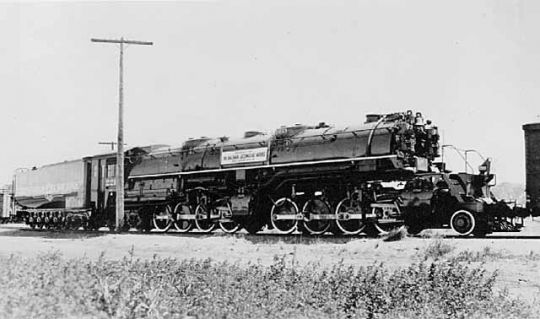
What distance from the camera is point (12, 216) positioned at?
139 feet

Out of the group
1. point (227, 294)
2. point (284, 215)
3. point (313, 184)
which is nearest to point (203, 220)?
point (284, 215)

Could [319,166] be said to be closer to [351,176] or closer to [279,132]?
A: [351,176]

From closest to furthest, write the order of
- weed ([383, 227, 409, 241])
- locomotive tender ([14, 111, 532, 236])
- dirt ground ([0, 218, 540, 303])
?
1. dirt ground ([0, 218, 540, 303])
2. weed ([383, 227, 409, 241])
3. locomotive tender ([14, 111, 532, 236])

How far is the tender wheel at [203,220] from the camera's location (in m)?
22.9

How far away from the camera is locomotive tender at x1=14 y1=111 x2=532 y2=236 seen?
1680 centimetres

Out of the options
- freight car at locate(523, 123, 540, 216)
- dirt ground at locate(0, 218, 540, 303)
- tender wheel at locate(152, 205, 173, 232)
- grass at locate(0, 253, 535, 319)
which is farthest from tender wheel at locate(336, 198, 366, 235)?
tender wheel at locate(152, 205, 173, 232)

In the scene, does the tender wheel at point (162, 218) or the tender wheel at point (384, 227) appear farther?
the tender wheel at point (162, 218)

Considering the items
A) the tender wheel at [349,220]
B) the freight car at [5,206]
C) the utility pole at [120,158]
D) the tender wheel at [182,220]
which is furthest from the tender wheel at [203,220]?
the freight car at [5,206]

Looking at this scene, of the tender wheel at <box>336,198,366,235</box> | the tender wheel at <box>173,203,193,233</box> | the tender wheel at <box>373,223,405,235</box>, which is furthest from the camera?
the tender wheel at <box>173,203,193,233</box>

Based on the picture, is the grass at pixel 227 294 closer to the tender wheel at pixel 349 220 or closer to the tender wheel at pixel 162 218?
the tender wheel at pixel 349 220

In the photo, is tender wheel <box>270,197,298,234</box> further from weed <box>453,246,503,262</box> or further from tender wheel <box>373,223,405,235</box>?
weed <box>453,246,503,262</box>

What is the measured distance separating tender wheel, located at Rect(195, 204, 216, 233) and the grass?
12525 mm

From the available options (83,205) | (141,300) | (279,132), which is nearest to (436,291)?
(141,300)

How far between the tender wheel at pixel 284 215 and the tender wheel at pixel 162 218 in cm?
593
